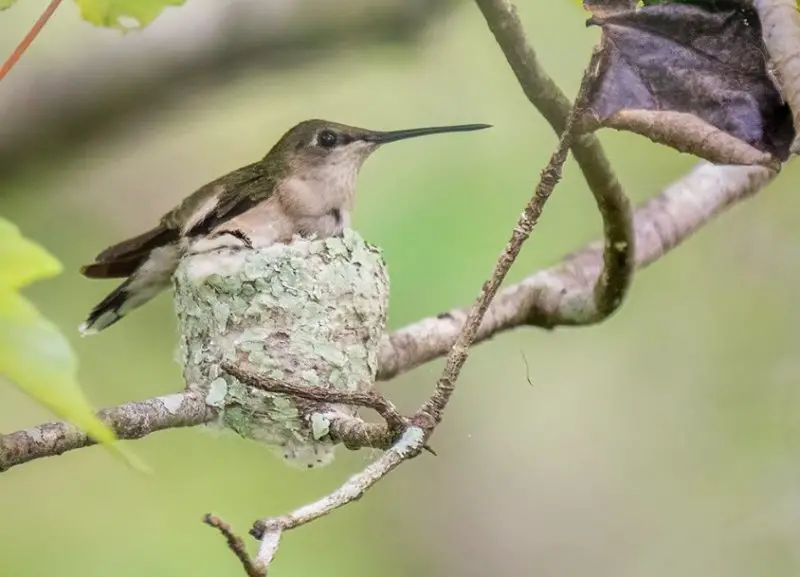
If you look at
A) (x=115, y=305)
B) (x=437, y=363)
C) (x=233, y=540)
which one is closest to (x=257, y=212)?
(x=115, y=305)

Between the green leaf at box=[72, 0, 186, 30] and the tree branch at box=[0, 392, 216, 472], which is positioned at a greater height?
the green leaf at box=[72, 0, 186, 30]

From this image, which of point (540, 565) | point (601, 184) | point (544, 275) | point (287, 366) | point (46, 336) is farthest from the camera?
point (540, 565)

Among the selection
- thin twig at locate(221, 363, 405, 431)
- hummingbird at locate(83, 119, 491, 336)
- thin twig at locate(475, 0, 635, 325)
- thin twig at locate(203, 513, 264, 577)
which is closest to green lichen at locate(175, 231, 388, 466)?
hummingbird at locate(83, 119, 491, 336)

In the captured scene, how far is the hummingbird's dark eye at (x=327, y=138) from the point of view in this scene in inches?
89.7

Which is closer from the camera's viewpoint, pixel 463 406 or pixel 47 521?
pixel 47 521

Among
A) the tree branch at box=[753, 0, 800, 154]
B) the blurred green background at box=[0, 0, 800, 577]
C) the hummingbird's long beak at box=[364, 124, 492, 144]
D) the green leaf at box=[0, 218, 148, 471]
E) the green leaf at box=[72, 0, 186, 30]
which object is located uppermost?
the green leaf at box=[72, 0, 186, 30]

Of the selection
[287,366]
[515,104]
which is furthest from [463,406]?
[287,366]

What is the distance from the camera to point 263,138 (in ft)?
12.0

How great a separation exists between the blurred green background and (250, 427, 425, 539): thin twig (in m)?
1.89

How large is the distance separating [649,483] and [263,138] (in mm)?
2062

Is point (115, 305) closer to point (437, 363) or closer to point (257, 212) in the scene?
point (257, 212)

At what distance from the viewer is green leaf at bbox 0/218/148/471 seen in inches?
25.7

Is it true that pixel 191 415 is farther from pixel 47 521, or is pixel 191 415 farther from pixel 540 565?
pixel 540 565

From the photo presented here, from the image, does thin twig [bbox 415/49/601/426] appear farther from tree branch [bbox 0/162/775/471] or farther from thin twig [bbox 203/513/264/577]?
tree branch [bbox 0/162/775/471]
